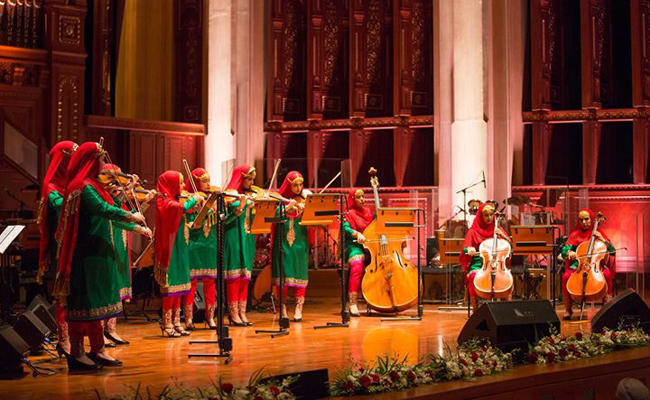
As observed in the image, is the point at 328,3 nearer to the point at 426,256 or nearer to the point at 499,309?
the point at 426,256

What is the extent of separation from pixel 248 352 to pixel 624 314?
10.9 feet

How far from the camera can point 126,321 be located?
34.1 feet

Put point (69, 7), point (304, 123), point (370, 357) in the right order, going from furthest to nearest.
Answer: point (304, 123) < point (69, 7) < point (370, 357)

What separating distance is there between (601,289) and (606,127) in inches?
212

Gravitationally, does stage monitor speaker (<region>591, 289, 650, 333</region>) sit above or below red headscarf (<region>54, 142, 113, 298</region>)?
below

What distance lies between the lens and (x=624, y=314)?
316 inches

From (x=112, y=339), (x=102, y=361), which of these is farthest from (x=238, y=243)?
(x=102, y=361)

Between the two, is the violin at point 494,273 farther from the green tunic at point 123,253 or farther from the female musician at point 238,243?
the green tunic at point 123,253

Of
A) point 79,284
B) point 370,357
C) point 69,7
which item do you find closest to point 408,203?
point 69,7

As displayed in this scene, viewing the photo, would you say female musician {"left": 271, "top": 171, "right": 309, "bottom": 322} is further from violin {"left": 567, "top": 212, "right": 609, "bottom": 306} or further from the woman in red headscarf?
violin {"left": 567, "top": 212, "right": 609, "bottom": 306}

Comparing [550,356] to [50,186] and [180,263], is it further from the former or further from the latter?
[50,186]

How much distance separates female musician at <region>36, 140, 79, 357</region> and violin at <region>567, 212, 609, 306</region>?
5.70m

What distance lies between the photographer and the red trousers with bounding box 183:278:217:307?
9.20 metres

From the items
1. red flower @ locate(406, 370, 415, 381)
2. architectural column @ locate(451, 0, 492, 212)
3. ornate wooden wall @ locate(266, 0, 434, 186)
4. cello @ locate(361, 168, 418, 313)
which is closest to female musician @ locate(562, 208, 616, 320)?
cello @ locate(361, 168, 418, 313)
